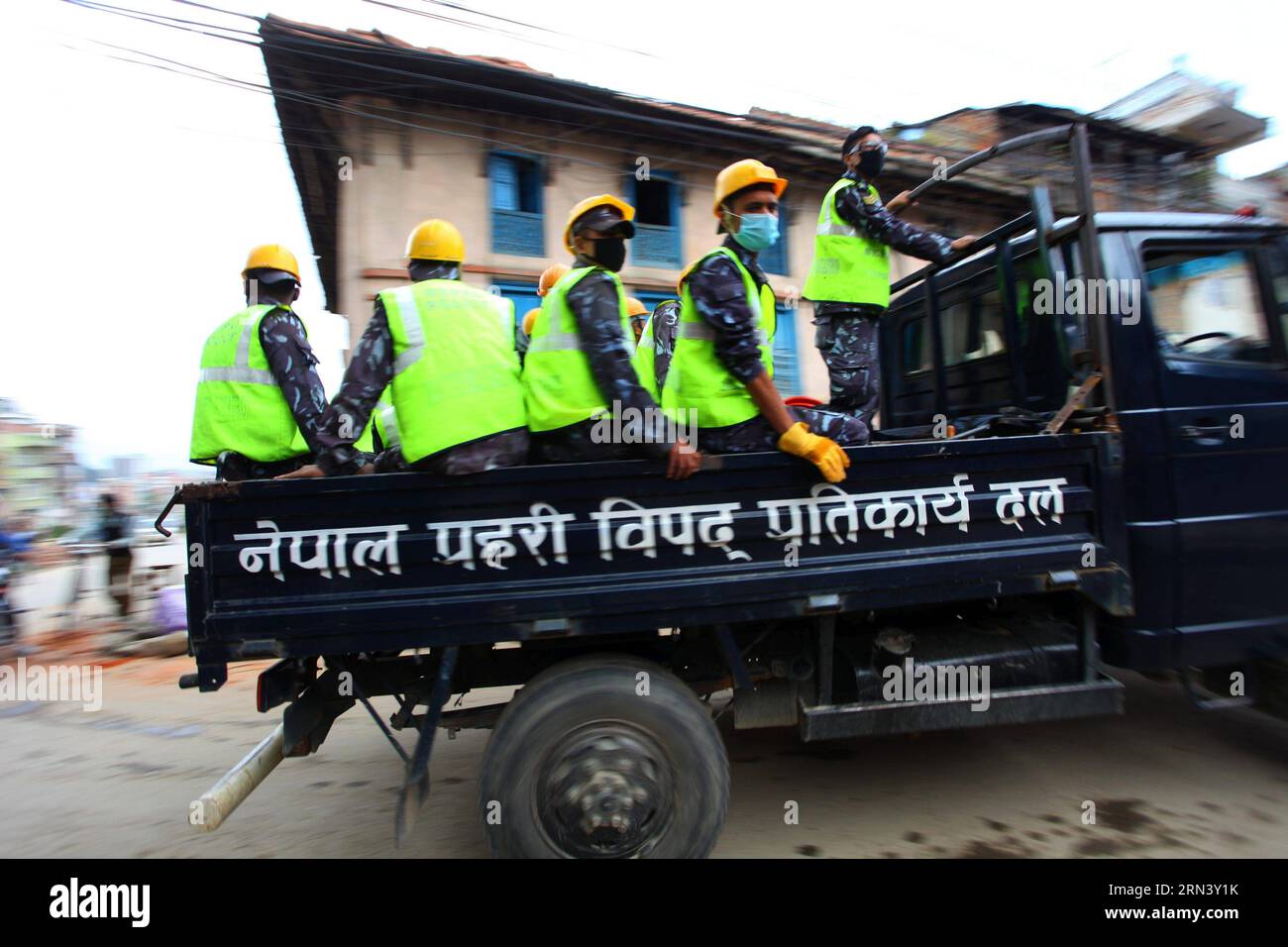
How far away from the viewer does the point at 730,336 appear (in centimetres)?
257

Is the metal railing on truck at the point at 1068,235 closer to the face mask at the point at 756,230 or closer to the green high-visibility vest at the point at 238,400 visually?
the face mask at the point at 756,230

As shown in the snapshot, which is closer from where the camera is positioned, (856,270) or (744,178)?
(744,178)

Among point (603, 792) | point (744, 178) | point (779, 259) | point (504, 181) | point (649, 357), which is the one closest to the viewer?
point (603, 792)

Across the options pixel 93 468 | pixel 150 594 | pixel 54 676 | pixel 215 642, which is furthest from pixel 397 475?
pixel 93 468

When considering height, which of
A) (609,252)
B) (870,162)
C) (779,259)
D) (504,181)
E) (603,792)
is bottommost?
(603,792)

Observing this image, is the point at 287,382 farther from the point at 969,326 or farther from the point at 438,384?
the point at 969,326

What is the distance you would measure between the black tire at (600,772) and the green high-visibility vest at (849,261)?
196 cm

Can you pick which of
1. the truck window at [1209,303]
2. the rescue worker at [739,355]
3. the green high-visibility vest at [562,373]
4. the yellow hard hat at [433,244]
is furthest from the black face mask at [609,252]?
the truck window at [1209,303]

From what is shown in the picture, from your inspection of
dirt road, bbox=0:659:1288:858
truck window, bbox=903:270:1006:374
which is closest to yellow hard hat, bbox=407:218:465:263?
dirt road, bbox=0:659:1288:858

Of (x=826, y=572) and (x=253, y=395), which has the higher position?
(x=253, y=395)

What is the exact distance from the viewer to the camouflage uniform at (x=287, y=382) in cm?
275

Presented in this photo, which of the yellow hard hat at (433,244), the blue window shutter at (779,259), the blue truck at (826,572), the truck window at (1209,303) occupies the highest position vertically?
the blue window shutter at (779,259)

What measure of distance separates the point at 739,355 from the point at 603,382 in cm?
52

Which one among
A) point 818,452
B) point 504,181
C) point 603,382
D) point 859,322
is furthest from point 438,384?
point 504,181
